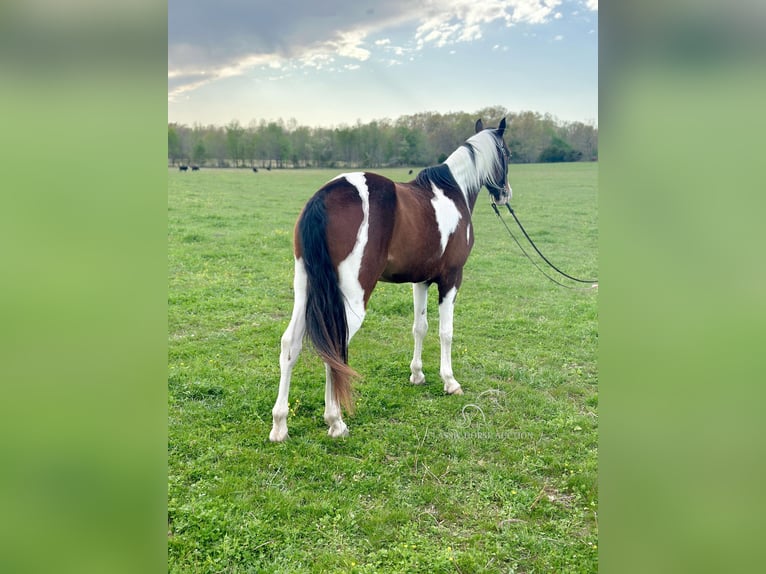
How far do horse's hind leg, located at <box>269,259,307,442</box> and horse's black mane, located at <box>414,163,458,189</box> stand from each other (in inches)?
54.0

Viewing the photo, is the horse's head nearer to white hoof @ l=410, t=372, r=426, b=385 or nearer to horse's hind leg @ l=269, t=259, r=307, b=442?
white hoof @ l=410, t=372, r=426, b=385

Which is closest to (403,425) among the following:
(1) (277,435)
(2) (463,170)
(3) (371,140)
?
(1) (277,435)

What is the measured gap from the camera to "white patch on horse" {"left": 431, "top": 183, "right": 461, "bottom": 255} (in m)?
3.78

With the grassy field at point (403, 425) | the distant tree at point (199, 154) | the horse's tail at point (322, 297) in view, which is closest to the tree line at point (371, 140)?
the distant tree at point (199, 154)

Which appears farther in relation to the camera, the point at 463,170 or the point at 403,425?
the point at 463,170

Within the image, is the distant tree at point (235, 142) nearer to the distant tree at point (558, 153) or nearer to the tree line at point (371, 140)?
the tree line at point (371, 140)

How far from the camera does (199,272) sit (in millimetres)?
6258

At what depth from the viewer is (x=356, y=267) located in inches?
125

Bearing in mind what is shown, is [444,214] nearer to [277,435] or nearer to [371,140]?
[371,140]

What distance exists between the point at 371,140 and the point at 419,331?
175 cm

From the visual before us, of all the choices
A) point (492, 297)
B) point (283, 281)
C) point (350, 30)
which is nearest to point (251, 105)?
point (350, 30)

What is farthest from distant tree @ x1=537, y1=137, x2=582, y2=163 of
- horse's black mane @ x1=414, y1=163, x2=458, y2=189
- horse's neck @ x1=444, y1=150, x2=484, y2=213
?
horse's black mane @ x1=414, y1=163, x2=458, y2=189

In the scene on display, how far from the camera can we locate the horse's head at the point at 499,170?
13.0 ft
